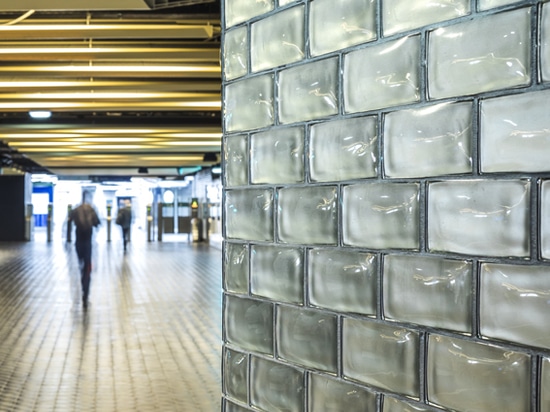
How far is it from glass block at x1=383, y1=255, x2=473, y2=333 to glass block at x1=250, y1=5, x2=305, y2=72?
2.30 feet

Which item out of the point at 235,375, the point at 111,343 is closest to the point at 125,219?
the point at 111,343

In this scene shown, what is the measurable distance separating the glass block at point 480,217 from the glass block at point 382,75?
26 cm

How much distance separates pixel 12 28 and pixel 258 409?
19.7ft

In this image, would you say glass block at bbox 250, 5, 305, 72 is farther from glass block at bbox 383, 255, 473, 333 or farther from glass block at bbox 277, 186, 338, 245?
glass block at bbox 383, 255, 473, 333

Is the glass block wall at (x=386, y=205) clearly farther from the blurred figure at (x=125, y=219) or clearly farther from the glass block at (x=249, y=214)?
the blurred figure at (x=125, y=219)

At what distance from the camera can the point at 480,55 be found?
1.66 m

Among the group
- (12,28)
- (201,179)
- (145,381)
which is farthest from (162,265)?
(201,179)

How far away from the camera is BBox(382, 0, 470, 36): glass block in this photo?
1718 mm

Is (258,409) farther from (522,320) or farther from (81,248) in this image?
(81,248)

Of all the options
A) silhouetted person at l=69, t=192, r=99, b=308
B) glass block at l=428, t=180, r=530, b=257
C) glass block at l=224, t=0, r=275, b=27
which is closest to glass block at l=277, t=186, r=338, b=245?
glass block at l=428, t=180, r=530, b=257

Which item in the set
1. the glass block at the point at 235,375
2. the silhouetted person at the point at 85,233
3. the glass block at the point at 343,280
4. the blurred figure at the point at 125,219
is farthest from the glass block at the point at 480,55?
the blurred figure at the point at 125,219

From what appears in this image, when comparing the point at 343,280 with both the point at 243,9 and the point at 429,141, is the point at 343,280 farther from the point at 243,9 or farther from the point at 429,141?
the point at 243,9

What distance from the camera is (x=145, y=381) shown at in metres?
5.54

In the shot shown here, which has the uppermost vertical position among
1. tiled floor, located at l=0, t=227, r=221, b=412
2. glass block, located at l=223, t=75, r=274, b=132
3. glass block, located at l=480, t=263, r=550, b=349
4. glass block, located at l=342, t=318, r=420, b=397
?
glass block, located at l=223, t=75, r=274, b=132
